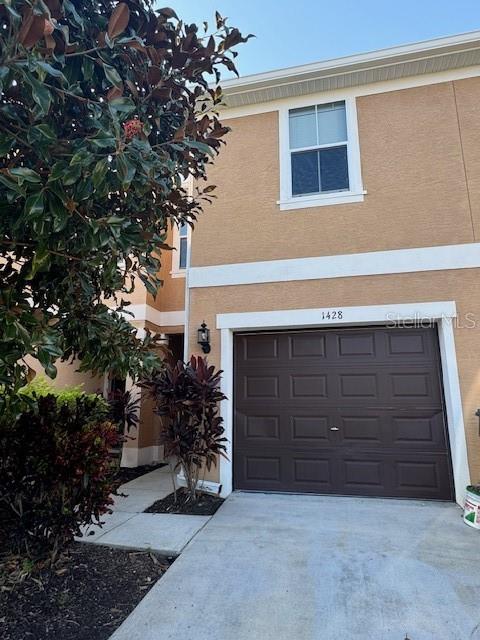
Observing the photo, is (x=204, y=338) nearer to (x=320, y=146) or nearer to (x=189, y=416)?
(x=189, y=416)

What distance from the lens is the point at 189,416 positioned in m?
5.80

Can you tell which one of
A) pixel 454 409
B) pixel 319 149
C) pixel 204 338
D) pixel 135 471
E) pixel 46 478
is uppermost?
pixel 319 149

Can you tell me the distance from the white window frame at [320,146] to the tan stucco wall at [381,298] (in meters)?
1.35

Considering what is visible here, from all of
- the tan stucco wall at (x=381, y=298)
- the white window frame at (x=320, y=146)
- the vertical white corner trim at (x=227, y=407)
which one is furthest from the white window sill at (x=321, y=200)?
the vertical white corner trim at (x=227, y=407)

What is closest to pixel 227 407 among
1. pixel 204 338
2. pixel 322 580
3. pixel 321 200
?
pixel 204 338

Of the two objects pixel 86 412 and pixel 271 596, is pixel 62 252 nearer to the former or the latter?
pixel 86 412

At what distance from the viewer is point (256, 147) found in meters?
6.95

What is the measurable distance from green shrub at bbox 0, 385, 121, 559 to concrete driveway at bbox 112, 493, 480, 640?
3.16 feet

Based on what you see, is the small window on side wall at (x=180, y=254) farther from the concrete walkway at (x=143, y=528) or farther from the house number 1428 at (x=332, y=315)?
the concrete walkway at (x=143, y=528)

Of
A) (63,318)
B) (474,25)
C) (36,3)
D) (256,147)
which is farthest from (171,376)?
(474,25)

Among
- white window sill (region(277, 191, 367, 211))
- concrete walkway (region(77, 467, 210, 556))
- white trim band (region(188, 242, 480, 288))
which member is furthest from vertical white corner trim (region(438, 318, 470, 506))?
concrete walkway (region(77, 467, 210, 556))

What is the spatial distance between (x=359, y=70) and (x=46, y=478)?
7201mm

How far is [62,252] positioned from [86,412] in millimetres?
1916

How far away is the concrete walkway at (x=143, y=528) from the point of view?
13.9ft
